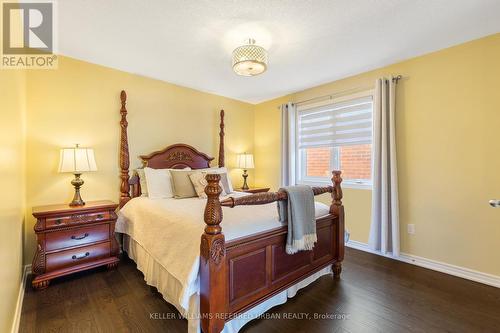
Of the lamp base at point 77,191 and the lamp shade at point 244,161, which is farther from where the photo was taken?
the lamp shade at point 244,161

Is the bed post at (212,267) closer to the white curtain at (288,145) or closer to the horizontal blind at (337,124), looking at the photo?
the horizontal blind at (337,124)

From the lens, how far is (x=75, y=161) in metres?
2.48

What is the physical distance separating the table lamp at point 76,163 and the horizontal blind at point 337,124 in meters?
3.07

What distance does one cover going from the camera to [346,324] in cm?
174

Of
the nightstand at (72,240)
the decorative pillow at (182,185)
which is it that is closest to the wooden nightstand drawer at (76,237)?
the nightstand at (72,240)

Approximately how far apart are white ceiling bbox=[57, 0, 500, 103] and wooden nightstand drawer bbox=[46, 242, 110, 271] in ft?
7.13

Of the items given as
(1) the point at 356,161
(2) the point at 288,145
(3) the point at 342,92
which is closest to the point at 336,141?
(1) the point at 356,161

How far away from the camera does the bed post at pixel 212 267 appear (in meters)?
1.43

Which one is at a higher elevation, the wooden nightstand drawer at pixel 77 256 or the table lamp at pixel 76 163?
the table lamp at pixel 76 163

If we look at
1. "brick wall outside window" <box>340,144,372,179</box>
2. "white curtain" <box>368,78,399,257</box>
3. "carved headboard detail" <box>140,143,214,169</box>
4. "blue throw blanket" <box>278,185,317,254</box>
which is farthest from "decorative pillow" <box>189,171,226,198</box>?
"white curtain" <box>368,78,399,257</box>

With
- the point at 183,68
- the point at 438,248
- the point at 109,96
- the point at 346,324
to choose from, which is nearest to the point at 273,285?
the point at 346,324

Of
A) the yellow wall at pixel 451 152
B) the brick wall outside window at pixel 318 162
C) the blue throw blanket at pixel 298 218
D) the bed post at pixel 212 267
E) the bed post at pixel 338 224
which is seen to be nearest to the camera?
the bed post at pixel 212 267

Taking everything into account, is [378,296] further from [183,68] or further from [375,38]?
[183,68]

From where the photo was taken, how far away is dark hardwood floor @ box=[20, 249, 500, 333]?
1708 millimetres
